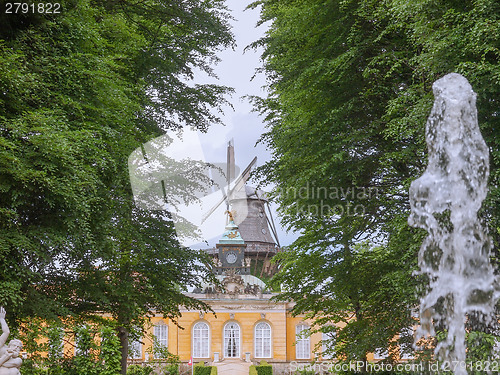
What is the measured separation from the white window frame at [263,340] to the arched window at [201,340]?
3.17 m

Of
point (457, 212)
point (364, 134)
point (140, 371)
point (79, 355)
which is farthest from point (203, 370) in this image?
point (457, 212)

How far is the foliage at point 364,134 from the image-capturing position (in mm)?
12547

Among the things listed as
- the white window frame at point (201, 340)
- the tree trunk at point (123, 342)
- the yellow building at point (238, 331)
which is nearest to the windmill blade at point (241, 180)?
the yellow building at point (238, 331)

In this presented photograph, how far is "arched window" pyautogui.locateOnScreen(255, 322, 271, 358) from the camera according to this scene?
144 ft

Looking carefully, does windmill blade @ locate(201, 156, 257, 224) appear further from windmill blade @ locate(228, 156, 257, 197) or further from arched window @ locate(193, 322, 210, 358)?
arched window @ locate(193, 322, 210, 358)

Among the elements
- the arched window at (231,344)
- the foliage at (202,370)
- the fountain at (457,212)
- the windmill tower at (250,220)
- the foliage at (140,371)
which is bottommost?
the foliage at (202,370)

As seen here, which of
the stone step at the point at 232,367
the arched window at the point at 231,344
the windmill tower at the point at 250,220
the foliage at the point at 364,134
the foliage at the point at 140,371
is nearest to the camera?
the foliage at the point at 364,134

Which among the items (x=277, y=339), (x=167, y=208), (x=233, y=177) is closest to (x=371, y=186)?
(x=167, y=208)

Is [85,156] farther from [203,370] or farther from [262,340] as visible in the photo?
[262,340]

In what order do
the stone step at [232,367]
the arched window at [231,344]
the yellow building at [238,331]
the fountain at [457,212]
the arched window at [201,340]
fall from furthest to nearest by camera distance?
1. the arched window at [231,344]
2. the arched window at [201,340]
3. the yellow building at [238,331]
4. the stone step at [232,367]
5. the fountain at [457,212]

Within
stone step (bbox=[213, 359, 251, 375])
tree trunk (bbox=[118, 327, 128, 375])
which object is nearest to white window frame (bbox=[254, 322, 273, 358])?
stone step (bbox=[213, 359, 251, 375])

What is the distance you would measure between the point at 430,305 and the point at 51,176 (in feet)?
23.8

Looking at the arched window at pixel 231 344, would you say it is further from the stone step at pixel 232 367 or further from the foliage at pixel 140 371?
the foliage at pixel 140 371

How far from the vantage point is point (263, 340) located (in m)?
44.1
